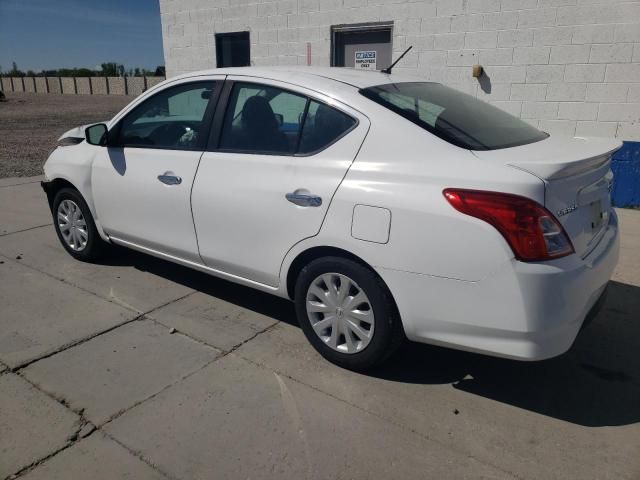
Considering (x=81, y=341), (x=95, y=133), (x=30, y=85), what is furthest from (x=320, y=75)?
(x=30, y=85)

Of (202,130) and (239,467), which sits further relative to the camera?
(202,130)

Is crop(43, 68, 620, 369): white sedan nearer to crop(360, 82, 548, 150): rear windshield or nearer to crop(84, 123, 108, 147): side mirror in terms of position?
crop(360, 82, 548, 150): rear windshield

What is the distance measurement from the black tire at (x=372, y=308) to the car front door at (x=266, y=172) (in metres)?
0.20

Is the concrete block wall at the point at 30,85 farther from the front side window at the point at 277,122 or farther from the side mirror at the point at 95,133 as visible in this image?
the front side window at the point at 277,122

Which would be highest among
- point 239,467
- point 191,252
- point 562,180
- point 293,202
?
point 562,180

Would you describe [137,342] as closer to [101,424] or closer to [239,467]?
[101,424]

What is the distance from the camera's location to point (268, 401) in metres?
2.69

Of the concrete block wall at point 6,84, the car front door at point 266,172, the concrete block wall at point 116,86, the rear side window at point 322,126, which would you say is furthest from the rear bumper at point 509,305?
the concrete block wall at point 6,84

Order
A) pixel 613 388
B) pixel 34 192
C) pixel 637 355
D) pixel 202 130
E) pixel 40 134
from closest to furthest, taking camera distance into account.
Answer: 1. pixel 613 388
2. pixel 637 355
3. pixel 202 130
4. pixel 34 192
5. pixel 40 134

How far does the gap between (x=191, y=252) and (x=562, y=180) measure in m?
2.39

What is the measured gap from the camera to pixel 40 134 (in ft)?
49.6

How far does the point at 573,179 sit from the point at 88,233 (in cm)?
377

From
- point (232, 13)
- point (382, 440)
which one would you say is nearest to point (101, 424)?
point (382, 440)

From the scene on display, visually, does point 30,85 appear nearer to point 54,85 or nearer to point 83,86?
point 54,85
